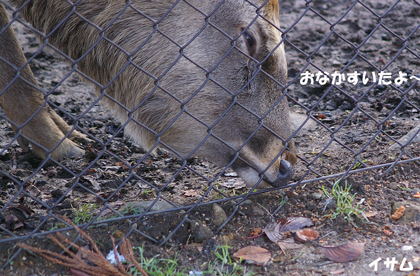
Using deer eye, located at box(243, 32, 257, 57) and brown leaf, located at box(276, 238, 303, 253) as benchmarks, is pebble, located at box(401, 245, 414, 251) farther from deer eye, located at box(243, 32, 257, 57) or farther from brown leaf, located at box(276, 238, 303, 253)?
deer eye, located at box(243, 32, 257, 57)

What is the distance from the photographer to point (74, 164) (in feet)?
13.5

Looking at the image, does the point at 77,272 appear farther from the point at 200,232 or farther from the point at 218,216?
the point at 218,216

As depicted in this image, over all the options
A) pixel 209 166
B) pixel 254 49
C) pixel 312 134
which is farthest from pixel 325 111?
pixel 254 49

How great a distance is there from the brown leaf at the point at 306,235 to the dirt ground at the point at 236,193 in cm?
A: 6

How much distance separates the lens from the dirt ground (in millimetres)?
2756

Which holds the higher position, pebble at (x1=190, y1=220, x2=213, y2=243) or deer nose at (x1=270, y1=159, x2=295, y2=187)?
deer nose at (x1=270, y1=159, x2=295, y2=187)

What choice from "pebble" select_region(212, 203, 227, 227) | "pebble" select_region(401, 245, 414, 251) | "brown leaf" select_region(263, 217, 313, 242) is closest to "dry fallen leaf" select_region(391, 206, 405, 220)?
"pebble" select_region(401, 245, 414, 251)

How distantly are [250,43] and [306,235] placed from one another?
53.5 inches

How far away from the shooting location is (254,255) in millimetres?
2779

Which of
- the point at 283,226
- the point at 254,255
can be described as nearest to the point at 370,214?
the point at 283,226

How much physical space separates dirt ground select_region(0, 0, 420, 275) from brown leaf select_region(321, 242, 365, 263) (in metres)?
0.04

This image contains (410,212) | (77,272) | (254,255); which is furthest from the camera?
(410,212)

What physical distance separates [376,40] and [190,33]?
402cm

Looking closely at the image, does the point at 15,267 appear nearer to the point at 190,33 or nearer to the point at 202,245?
the point at 202,245
